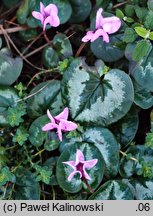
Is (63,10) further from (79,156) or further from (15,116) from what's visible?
(79,156)

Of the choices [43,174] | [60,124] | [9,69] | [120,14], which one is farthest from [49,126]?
[120,14]

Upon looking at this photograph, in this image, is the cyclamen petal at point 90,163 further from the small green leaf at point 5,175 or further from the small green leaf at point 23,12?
the small green leaf at point 23,12

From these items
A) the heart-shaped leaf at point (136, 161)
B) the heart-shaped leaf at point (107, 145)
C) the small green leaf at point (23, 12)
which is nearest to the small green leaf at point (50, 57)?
the small green leaf at point (23, 12)

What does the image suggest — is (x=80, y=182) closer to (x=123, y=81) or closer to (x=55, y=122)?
(x=55, y=122)

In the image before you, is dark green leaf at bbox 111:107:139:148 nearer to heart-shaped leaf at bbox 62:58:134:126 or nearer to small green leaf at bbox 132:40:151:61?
heart-shaped leaf at bbox 62:58:134:126

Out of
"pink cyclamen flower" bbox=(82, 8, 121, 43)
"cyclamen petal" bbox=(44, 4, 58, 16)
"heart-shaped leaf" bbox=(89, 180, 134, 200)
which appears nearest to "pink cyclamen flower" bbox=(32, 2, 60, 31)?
"cyclamen petal" bbox=(44, 4, 58, 16)

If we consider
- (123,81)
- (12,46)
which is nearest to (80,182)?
(123,81)
